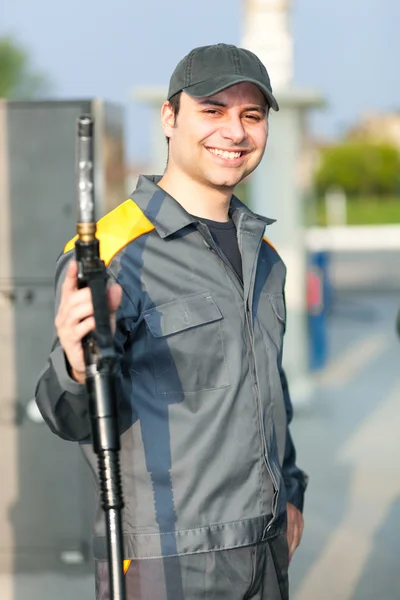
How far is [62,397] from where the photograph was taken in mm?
2258

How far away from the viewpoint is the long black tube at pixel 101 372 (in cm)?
200

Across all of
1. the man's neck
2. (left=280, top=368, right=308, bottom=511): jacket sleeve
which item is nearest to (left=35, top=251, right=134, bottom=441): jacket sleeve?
the man's neck

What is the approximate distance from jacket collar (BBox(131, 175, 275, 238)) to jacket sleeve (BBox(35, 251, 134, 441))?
274 millimetres

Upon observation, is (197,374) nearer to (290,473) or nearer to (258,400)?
(258,400)

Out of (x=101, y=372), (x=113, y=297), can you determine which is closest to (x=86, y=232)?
(x=113, y=297)

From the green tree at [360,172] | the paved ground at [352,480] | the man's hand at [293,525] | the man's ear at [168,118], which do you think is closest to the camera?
the man's ear at [168,118]

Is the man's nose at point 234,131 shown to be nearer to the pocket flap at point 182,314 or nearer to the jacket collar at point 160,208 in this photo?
the jacket collar at point 160,208

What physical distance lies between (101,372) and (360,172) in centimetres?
7771

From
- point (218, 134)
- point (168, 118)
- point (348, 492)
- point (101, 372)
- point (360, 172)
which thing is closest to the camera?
point (101, 372)

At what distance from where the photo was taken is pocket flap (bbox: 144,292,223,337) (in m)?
2.48

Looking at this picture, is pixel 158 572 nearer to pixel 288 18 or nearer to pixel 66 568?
pixel 66 568

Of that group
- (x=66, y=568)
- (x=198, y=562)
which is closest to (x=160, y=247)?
(x=198, y=562)

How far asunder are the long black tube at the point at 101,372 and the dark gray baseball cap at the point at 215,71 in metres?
0.64

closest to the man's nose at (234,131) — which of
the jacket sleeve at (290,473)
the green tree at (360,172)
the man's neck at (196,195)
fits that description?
the man's neck at (196,195)
